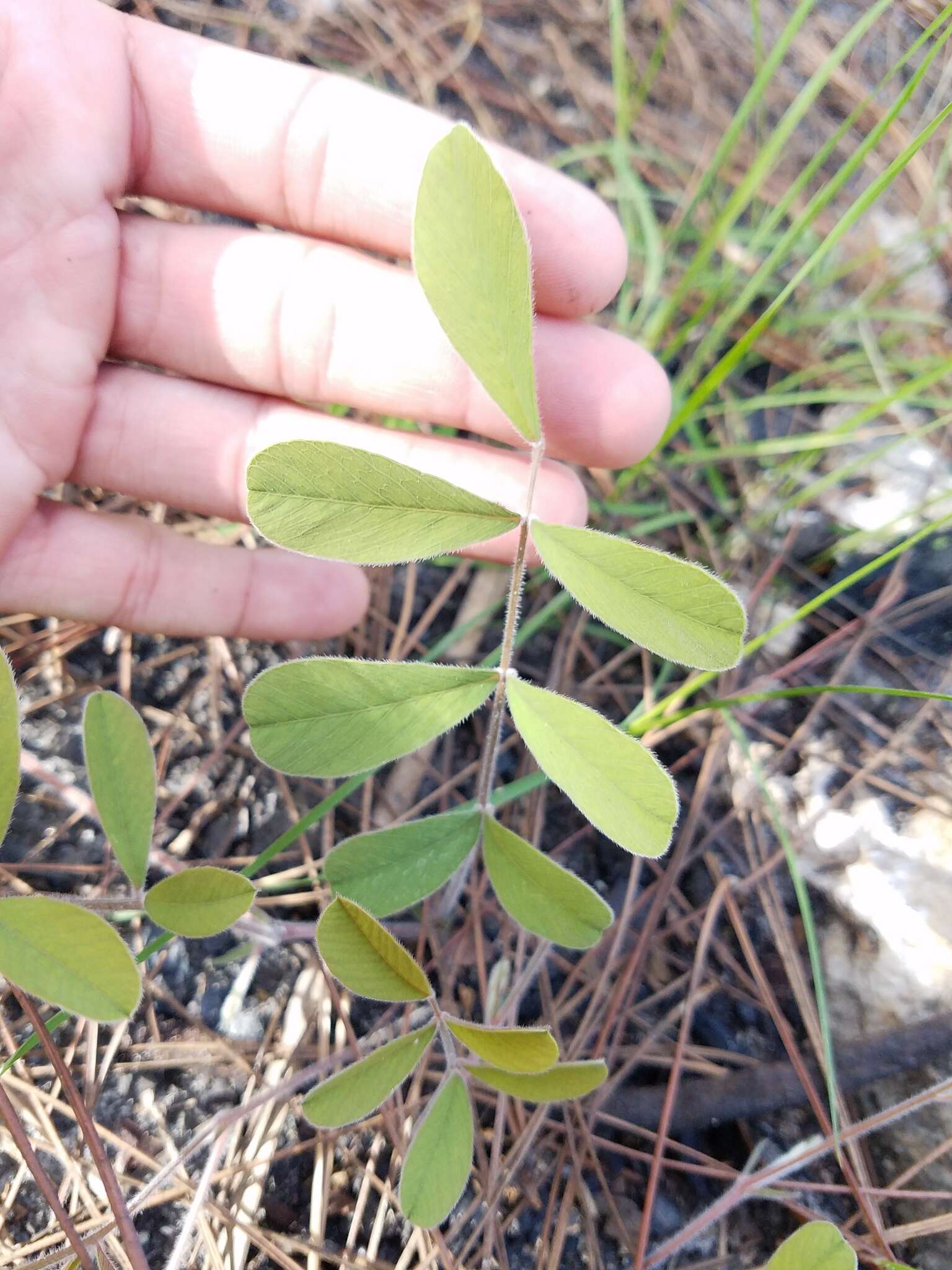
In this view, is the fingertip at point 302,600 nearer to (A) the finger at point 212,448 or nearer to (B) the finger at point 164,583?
(B) the finger at point 164,583

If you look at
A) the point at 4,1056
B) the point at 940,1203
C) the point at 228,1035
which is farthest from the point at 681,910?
the point at 4,1056

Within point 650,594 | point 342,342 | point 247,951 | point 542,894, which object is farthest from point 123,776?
point 342,342

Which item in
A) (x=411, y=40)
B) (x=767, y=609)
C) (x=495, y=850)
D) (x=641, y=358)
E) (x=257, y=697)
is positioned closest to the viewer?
(x=257, y=697)

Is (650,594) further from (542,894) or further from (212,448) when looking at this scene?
(212,448)

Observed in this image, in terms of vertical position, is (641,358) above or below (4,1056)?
above

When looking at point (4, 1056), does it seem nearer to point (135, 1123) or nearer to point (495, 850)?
point (135, 1123)
